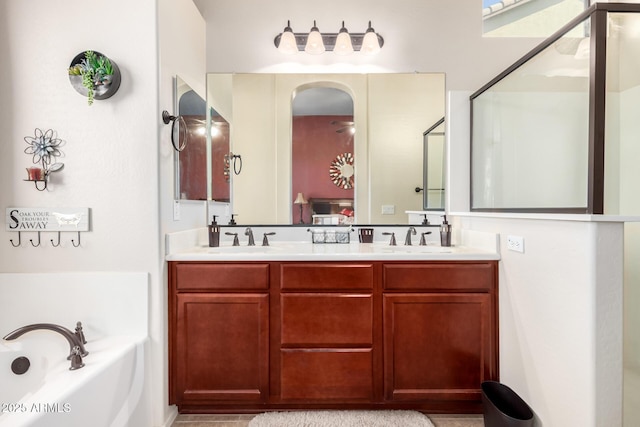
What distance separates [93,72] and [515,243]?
2.27 meters

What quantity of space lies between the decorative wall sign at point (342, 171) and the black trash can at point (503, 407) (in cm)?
146

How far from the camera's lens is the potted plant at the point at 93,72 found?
1626 millimetres

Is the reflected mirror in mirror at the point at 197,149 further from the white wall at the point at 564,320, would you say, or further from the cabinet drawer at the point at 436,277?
the white wall at the point at 564,320

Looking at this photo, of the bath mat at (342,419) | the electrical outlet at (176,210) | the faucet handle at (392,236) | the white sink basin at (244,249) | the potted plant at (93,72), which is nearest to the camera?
the potted plant at (93,72)

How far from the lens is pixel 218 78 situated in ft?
7.95

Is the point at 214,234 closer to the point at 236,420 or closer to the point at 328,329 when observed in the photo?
the point at 328,329

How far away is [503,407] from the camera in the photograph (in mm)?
1746

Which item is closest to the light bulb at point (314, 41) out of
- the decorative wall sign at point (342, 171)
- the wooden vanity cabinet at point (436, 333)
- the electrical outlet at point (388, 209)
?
the decorative wall sign at point (342, 171)

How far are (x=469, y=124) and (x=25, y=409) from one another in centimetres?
269

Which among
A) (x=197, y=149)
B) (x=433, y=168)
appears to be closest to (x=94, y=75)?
(x=197, y=149)

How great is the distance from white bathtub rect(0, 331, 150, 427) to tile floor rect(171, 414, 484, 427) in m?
0.24

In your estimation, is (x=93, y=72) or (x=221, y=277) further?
(x=221, y=277)

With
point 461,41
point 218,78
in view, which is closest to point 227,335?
point 218,78

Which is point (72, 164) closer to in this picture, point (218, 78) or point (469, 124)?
point (218, 78)
